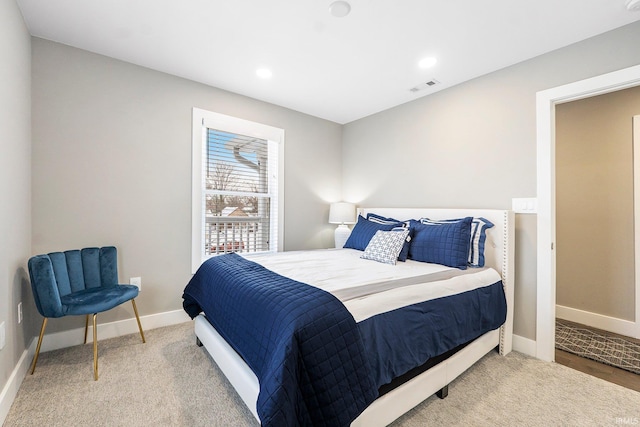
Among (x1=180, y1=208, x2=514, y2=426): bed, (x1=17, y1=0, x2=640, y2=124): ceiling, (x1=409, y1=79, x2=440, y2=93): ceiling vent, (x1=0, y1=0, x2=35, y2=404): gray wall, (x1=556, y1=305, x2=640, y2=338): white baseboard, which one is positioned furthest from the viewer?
(x1=409, y1=79, x2=440, y2=93): ceiling vent

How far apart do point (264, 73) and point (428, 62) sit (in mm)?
1550

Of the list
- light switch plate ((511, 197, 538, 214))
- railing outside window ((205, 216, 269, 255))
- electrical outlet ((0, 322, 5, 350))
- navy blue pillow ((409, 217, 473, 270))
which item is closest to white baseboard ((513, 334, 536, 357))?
navy blue pillow ((409, 217, 473, 270))

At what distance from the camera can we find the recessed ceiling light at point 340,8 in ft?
5.91

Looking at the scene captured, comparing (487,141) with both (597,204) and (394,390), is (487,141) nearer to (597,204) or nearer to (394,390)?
(597,204)

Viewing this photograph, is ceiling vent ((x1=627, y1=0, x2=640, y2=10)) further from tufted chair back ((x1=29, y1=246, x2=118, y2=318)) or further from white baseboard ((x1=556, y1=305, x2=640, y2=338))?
tufted chair back ((x1=29, y1=246, x2=118, y2=318))

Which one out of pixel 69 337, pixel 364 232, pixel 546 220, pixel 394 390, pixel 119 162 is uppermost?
pixel 119 162

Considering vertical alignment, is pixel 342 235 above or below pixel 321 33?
below

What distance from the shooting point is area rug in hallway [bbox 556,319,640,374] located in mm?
2170

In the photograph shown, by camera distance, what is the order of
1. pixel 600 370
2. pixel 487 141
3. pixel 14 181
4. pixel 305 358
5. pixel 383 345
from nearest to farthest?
pixel 305 358 < pixel 383 345 < pixel 14 181 < pixel 600 370 < pixel 487 141

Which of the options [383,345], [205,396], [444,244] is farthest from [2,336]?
[444,244]

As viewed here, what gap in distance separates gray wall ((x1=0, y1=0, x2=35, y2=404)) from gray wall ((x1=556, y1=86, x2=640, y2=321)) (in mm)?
4771

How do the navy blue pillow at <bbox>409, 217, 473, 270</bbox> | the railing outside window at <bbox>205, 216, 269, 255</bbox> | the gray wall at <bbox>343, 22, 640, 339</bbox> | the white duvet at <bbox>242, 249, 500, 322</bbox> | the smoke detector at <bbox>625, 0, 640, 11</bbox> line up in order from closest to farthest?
1. the white duvet at <bbox>242, 249, 500, 322</bbox>
2. the smoke detector at <bbox>625, 0, 640, 11</bbox>
3. the gray wall at <bbox>343, 22, 640, 339</bbox>
4. the navy blue pillow at <bbox>409, 217, 473, 270</bbox>
5. the railing outside window at <bbox>205, 216, 269, 255</bbox>

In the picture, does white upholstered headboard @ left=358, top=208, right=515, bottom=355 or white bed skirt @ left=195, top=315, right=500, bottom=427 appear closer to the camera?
white bed skirt @ left=195, top=315, right=500, bottom=427

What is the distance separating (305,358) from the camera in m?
1.14
